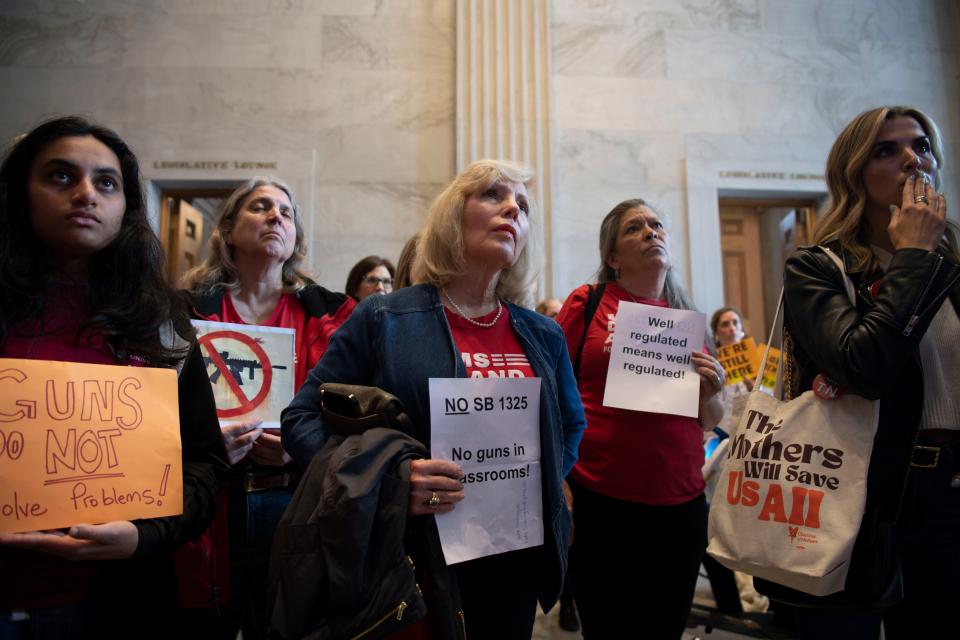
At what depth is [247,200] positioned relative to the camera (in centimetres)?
250

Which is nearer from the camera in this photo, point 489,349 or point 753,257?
point 489,349

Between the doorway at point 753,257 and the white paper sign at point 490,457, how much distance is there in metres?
6.72

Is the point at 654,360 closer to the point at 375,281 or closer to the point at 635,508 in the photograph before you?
the point at 635,508

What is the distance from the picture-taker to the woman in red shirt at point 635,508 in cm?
220

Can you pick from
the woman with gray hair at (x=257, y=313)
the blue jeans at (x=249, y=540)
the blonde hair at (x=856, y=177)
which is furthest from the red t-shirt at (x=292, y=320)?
the blonde hair at (x=856, y=177)

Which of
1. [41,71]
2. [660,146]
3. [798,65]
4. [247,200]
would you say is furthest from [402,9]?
[247,200]

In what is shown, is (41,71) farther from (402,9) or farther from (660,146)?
(660,146)

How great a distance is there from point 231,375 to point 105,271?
568mm

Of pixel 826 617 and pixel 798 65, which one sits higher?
pixel 798 65

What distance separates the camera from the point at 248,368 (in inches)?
79.4

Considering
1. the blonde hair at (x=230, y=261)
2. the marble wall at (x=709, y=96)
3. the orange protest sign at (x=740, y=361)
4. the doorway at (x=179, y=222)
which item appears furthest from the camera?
the marble wall at (x=709, y=96)

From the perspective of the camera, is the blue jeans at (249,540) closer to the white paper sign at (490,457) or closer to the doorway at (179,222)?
the white paper sign at (490,457)

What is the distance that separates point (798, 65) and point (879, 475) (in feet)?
22.6

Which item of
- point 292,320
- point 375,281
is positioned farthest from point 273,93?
point 292,320
